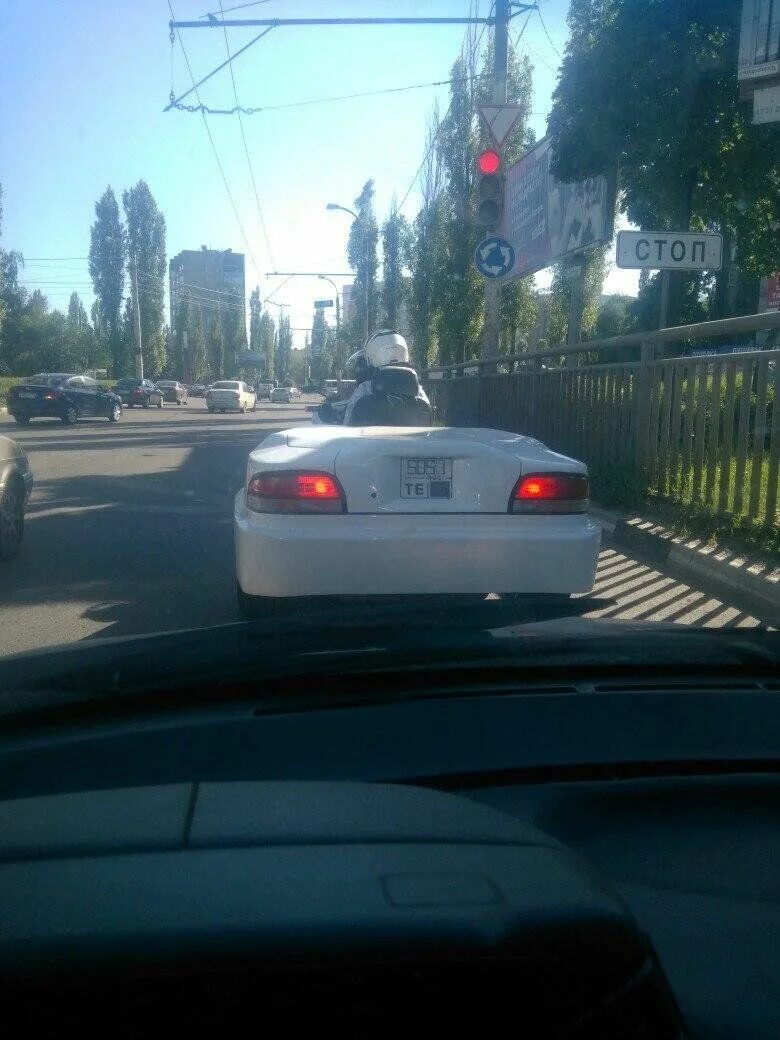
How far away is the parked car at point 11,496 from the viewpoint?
7.30 metres

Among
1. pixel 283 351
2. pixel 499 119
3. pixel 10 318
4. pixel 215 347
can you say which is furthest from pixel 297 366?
pixel 499 119

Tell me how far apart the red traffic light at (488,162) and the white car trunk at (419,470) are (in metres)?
9.28

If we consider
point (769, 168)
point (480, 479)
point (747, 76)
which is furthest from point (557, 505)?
point (769, 168)

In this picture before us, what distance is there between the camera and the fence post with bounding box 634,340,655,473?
29.1ft

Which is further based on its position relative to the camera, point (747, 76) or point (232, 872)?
point (747, 76)

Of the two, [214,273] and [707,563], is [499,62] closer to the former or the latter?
[707,563]

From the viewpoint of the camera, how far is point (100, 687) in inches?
87.8

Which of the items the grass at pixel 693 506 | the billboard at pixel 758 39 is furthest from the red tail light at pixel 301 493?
the billboard at pixel 758 39

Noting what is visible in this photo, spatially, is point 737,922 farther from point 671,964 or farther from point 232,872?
point 232,872

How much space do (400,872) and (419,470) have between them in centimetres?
342

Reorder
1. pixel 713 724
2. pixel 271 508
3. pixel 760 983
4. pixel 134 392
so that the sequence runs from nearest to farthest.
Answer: pixel 760 983, pixel 713 724, pixel 271 508, pixel 134 392

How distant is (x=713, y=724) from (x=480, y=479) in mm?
2542

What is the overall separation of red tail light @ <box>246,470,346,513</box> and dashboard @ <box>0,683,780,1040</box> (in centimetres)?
237

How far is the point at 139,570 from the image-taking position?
23.0 feet
